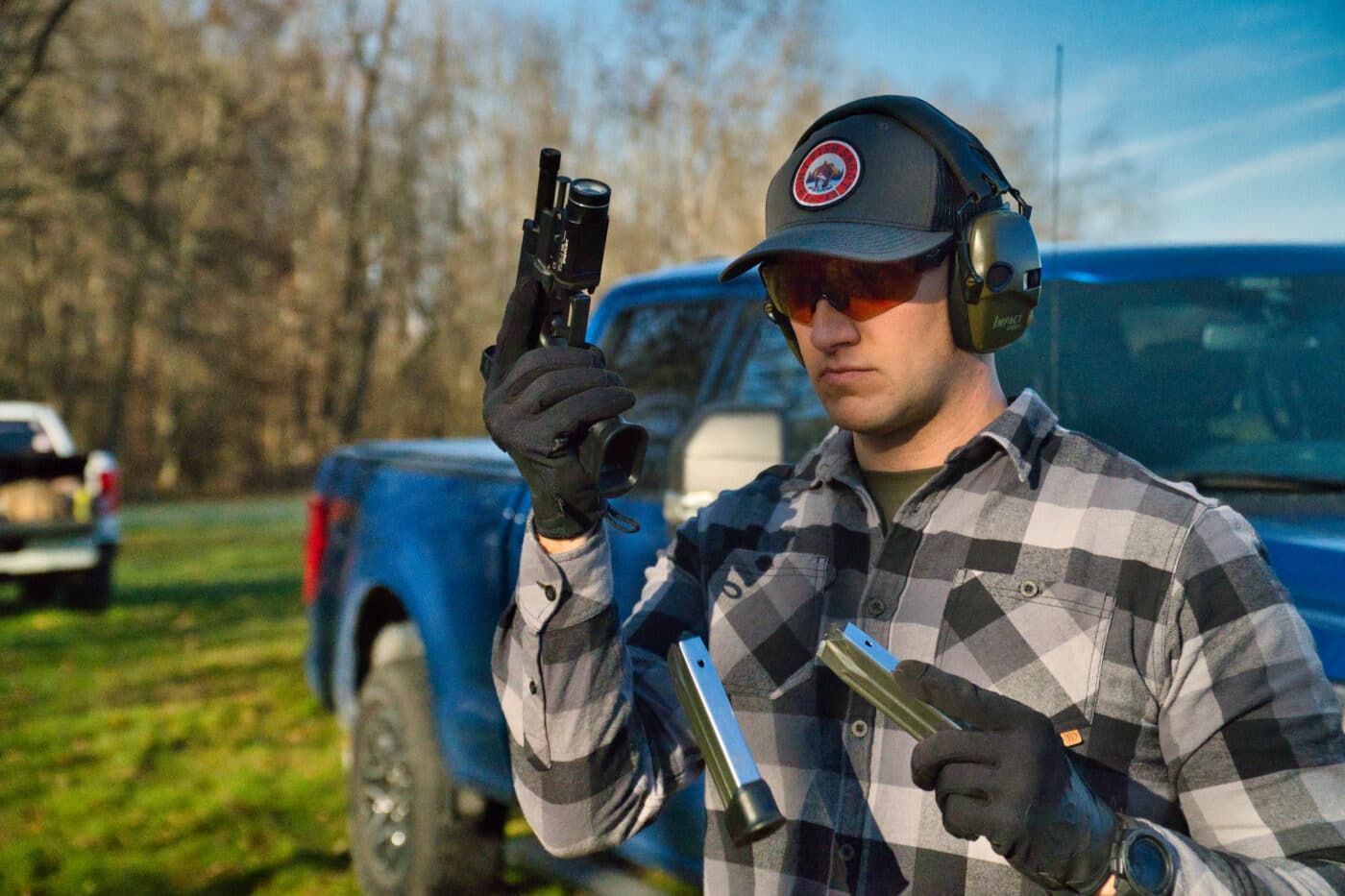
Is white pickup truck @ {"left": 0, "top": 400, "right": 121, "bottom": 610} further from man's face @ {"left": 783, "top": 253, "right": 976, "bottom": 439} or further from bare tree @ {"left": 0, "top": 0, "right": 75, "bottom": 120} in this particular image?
man's face @ {"left": 783, "top": 253, "right": 976, "bottom": 439}

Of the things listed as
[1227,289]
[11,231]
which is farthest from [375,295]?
[1227,289]

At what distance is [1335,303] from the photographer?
8.93 feet

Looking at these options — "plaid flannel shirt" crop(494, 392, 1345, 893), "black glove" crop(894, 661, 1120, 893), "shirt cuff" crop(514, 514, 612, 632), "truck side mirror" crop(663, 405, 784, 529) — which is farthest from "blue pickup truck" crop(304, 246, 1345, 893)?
"shirt cuff" crop(514, 514, 612, 632)

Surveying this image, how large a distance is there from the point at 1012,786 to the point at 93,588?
1042 centimetres

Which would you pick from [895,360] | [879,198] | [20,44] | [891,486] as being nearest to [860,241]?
[879,198]

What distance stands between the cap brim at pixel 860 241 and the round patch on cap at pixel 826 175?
0.04 meters

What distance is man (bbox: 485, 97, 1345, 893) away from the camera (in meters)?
1.35

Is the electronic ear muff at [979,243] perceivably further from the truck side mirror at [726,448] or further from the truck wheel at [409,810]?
the truck wheel at [409,810]

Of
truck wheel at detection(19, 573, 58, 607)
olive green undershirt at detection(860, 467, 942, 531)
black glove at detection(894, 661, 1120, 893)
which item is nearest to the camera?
black glove at detection(894, 661, 1120, 893)

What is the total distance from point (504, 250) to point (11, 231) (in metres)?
10.4

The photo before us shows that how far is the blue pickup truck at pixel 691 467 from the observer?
256cm

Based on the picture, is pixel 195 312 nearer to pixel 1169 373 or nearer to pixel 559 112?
pixel 559 112

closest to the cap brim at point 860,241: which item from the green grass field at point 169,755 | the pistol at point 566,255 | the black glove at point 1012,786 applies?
the pistol at point 566,255

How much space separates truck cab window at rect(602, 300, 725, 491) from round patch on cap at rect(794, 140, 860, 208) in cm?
161
